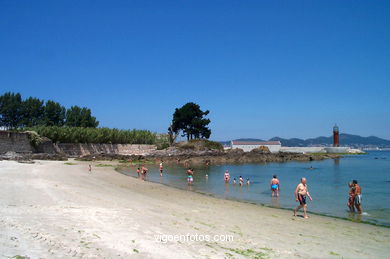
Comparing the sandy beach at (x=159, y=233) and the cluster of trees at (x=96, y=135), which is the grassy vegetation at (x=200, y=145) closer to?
the cluster of trees at (x=96, y=135)

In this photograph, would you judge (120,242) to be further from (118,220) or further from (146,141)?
(146,141)

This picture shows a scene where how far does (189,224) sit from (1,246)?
219 inches

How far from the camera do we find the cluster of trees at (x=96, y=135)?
5867 centimetres

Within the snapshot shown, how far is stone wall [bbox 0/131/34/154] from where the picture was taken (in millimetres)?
45625

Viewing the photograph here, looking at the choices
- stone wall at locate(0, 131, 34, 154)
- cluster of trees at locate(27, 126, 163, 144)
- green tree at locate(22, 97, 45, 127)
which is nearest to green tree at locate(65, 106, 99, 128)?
green tree at locate(22, 97, 45, 127)

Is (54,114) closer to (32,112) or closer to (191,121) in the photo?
(32,112)

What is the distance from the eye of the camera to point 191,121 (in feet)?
299

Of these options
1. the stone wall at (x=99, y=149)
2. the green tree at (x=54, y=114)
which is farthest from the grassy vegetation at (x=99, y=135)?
the green tree at (x=54, y=114)

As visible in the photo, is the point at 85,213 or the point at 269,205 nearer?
the point at 85,213

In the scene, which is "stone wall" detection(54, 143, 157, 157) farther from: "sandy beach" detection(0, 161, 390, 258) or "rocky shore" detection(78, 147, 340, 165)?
"sandy beach" detection(0, 161, 390, 258)

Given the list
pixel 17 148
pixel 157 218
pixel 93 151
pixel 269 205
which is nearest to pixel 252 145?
pixel 93 151

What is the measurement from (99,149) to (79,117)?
48.6 ft

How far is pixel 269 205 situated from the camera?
717 inches

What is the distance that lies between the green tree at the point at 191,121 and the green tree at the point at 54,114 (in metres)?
29.3
